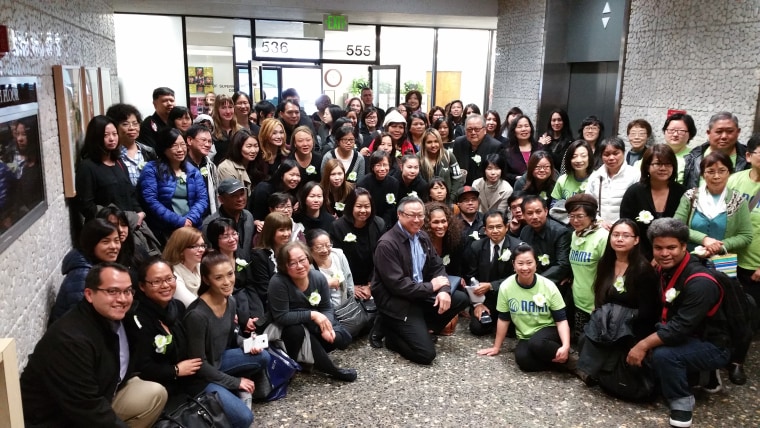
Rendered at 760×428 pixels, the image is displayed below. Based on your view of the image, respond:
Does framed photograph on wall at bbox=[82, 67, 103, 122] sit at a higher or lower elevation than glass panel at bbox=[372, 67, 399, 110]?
lower

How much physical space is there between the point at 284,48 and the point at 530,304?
998 cm

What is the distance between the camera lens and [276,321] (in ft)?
14.3

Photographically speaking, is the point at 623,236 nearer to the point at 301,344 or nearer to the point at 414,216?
the point at 414,216

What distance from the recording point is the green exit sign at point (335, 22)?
10738 millimetres

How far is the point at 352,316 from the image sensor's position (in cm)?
503

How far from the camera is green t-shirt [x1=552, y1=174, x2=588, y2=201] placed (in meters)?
5.66

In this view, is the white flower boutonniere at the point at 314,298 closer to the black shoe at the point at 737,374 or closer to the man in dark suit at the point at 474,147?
the man in dark suit at the point at 474,147

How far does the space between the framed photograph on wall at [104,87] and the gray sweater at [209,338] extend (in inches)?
138

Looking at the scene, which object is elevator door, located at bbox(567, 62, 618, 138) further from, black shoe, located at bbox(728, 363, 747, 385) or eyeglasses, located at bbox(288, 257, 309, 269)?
eyeglasses, located at bbox(288, 257, 309, 269)

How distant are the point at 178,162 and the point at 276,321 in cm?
187

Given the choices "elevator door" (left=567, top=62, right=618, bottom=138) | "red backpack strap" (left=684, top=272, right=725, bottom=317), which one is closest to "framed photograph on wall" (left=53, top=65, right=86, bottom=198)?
"red backpack strap" (left=684, top=272, right=725, bottom=317)

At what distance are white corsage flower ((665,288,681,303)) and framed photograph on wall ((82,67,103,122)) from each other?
5111mm

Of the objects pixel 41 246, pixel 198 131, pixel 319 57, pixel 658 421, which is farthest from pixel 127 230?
pixel 319 57

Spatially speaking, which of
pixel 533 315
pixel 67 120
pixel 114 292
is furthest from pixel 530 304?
pixel 67 120
